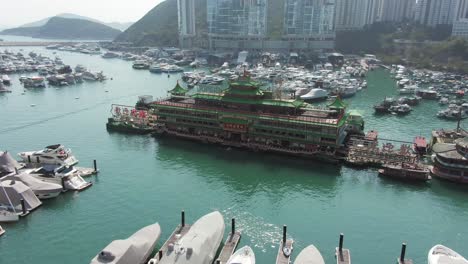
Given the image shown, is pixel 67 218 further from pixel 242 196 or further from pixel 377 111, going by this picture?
pixel 377 111

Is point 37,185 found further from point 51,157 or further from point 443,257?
point 443,257

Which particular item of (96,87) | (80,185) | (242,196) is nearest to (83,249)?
(80,185)

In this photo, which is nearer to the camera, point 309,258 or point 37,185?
point 309,258

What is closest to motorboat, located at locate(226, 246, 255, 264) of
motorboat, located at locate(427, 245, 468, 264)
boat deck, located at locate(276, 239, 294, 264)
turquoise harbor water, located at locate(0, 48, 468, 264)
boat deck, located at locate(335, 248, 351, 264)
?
boat deck, located at locate(276, 239, 294, 264)

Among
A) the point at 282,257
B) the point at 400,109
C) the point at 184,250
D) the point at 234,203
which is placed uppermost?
the point at 400,109

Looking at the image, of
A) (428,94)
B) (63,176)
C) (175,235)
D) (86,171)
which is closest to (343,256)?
(175,235)
